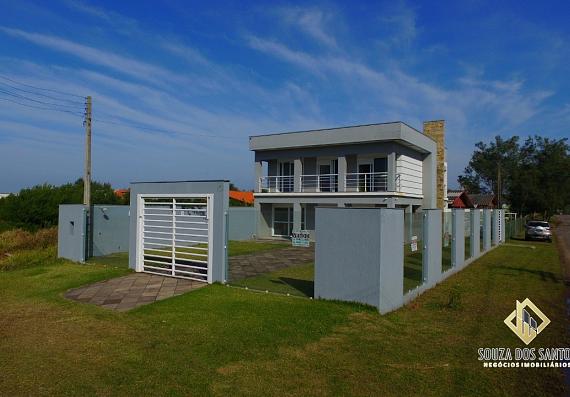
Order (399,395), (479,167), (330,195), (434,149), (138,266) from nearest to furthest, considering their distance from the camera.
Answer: (399,395) → (138,266) → (330,195) → (434,149) → (479,167)

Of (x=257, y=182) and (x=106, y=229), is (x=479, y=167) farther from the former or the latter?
(x=106, y=229)

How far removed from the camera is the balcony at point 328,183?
2298cm

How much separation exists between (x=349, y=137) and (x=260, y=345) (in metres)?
17.7

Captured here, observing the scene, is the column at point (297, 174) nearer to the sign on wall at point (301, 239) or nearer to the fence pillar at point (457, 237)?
the sign on wall at point (301, 239)

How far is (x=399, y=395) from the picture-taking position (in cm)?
448

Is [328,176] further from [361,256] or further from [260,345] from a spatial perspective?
[260,345]

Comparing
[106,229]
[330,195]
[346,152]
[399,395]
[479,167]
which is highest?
[479,167]

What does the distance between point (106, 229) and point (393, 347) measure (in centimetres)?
1229

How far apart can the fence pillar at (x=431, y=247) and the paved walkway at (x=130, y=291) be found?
5.17m

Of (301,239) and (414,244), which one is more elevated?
(414,244)

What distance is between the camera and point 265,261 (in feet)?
48.1

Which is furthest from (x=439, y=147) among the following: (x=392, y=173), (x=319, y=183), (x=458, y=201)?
(x=458, y=201)

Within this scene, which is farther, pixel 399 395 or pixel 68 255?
pixel 68 255

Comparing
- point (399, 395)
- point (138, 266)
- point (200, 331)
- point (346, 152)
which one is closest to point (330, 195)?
point (346, 152)
